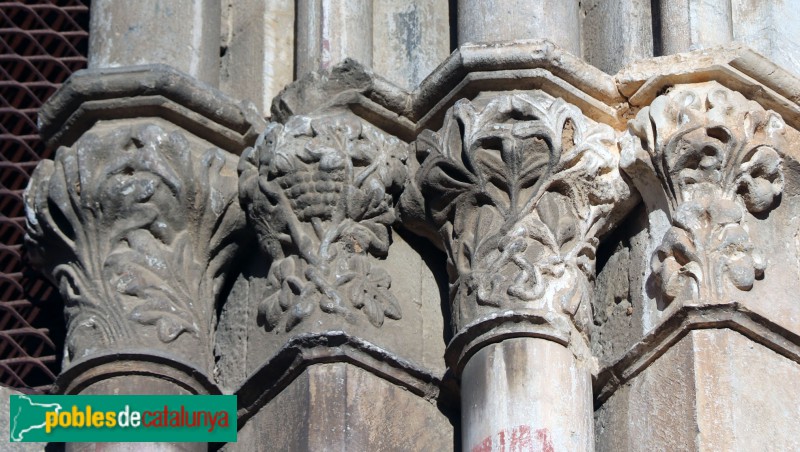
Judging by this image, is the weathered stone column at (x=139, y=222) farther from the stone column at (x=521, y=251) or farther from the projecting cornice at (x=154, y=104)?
the stone column at (x=521, y=251)

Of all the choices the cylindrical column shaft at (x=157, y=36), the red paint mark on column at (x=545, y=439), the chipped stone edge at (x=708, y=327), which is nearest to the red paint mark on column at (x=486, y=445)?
the red paint mark on column at (x=545, y=439)

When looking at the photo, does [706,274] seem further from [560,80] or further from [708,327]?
[560,80]

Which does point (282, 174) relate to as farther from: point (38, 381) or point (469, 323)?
point (38, 381)

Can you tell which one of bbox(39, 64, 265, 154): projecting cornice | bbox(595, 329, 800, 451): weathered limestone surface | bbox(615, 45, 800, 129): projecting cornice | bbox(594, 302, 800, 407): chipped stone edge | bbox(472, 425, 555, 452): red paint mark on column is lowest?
bbox(472, 425, 555, 452): red paint mark on column

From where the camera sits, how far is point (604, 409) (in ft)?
15.9

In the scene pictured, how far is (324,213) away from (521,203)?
0.46m

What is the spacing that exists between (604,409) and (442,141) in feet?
2.40

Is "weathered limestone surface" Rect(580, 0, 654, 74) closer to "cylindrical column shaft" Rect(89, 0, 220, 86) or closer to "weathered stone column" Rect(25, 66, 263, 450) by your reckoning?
"weathered stone column" Rect(25, 66, 263, 450)

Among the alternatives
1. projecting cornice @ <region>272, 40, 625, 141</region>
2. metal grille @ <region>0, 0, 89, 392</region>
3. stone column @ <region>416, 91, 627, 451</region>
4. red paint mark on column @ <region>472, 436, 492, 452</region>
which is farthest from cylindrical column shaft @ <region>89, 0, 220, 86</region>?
red paint mark on column @ <region>472, 436, 492, 452</region>

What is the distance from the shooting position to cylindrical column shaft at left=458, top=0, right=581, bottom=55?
16.9 feet

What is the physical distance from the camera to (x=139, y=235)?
5059 mm

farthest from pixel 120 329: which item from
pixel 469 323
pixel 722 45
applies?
pixel 722 45

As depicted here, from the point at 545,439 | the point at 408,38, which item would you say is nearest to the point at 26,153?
the point at 408,38

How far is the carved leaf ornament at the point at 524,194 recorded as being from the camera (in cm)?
483
